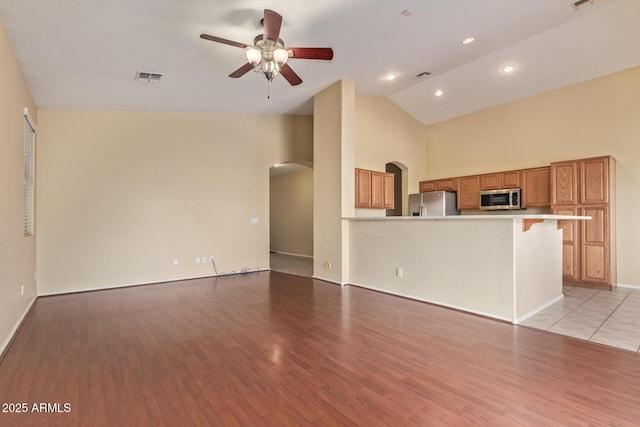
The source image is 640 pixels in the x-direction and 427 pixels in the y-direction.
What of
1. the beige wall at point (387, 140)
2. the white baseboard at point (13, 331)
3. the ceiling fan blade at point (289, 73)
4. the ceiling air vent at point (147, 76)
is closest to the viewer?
the white baseboard at point (13, 331)

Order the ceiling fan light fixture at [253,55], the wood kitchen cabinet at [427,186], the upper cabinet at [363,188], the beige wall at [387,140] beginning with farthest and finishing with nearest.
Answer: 1. the wood kitchen cabinet at [427,186]
2. the beige wall at [387,140]
3. the upper cabinet at [363,188]
4. the ceiling fan light fixture at [253,55]

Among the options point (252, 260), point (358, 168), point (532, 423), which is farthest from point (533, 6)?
point (252, 260)

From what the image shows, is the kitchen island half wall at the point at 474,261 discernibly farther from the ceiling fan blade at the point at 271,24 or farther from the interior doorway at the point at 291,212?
the interior doorway at the point at 291,212

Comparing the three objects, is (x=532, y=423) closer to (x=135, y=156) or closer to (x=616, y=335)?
(x=616, y=335)

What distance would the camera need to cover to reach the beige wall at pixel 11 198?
2916 millimetres

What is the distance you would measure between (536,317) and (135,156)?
643 centimetres

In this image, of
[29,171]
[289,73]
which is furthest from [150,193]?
[289,73]

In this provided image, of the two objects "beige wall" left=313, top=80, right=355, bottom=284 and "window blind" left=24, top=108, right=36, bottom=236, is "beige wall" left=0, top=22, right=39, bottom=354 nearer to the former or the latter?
"window blind" left=24, top=108, right=36, bottom=236

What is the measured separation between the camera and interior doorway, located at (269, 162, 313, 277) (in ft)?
32.3

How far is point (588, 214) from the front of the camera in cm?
545

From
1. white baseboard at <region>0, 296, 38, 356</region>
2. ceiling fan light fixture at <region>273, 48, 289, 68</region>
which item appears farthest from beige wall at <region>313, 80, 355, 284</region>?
→ white baseboard at <region>0, 296, 38, 356</region>

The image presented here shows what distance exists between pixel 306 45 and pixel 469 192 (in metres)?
5.07

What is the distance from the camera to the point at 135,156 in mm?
5547

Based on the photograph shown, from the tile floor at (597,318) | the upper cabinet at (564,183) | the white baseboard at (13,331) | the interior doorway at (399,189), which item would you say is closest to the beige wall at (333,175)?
the interior doorway at (399,189)
